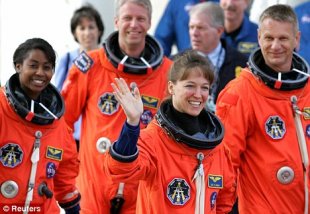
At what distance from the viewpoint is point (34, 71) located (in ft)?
19.4

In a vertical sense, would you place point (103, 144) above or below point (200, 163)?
above

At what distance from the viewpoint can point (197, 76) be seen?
5.39m

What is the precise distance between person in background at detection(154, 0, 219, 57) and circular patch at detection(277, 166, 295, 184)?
3079 millimetres

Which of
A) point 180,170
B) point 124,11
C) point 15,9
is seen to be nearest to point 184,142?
point 180,170

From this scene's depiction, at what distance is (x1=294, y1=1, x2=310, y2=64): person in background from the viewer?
9195mm

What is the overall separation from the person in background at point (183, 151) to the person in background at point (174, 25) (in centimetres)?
333

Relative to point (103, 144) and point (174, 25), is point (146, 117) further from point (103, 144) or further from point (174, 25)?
point (174, 25)

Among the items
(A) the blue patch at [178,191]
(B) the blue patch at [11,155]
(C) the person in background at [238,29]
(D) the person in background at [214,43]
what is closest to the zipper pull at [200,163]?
(A) the blue patch at [178,191]

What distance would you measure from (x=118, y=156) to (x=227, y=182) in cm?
98

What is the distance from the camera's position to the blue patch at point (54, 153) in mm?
5922

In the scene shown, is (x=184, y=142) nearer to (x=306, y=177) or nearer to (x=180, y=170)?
(x=180, y=170)

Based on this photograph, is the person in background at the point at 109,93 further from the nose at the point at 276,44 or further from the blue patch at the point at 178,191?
the blue patch at the point at 178,191

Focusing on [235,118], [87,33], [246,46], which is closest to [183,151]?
[235,118]

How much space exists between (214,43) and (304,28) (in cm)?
185
